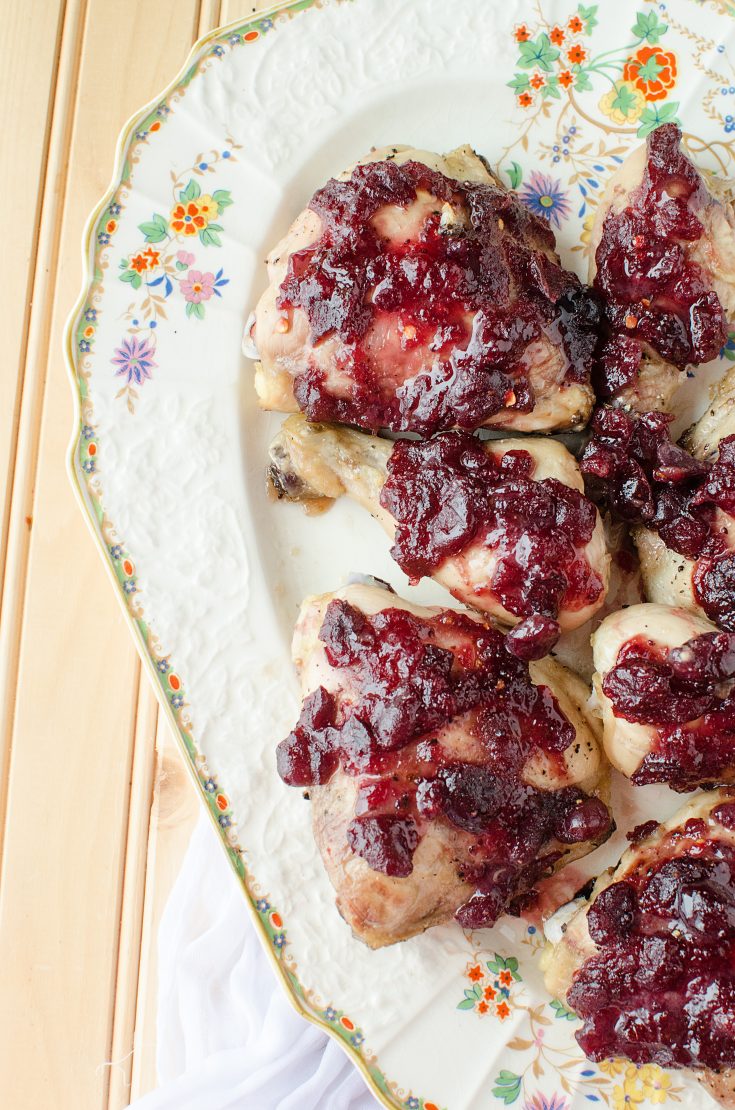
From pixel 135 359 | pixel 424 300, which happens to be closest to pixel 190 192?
pixel 135 359

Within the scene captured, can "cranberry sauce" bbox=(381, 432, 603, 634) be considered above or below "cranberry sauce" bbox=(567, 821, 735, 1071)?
above

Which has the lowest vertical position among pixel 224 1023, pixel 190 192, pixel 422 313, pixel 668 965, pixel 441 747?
pixel 668 965

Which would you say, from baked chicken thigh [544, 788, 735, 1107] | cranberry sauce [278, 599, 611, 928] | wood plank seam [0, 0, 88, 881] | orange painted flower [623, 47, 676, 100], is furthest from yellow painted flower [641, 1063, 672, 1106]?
orange painted flower [623, 47, 676, 100]

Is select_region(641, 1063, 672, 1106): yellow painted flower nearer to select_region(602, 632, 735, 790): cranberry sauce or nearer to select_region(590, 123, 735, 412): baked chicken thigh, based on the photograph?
select_region(602, 632, 735, 790): cranberry sauce

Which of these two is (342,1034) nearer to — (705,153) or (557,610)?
(557,610)

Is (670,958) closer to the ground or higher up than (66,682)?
closer to the ground

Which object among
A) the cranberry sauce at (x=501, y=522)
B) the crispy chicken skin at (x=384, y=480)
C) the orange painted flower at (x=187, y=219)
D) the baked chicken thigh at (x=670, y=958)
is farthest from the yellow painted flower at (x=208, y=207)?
the baked chicken thigh at (x=670, y=958)

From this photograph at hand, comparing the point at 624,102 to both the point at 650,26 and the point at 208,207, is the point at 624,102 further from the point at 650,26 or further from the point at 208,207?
the point at 208,207
